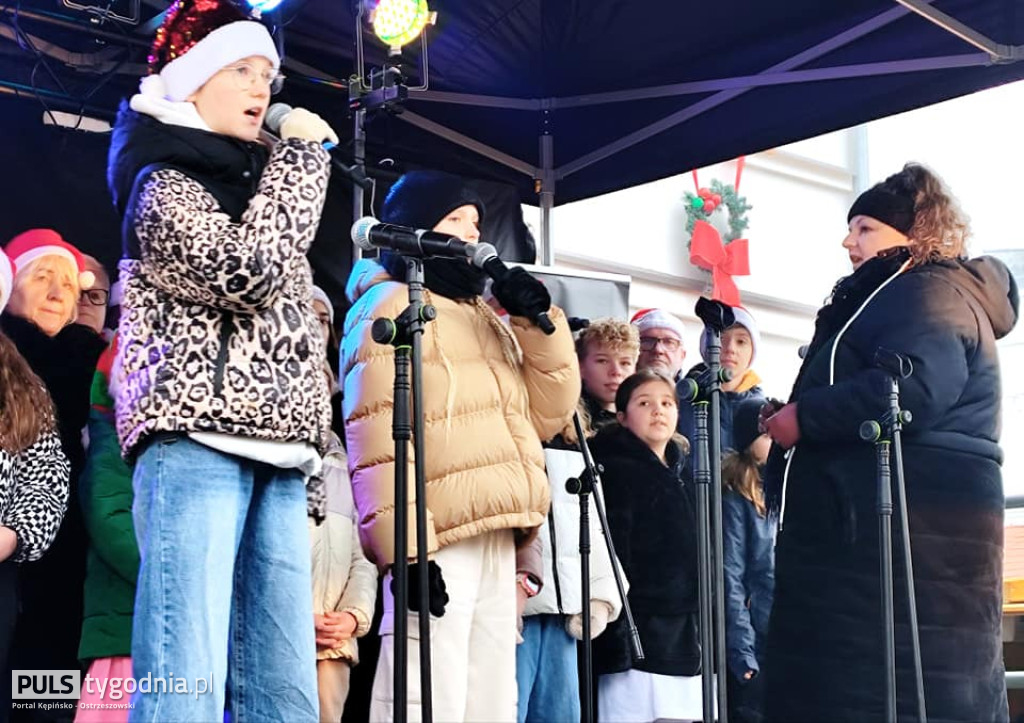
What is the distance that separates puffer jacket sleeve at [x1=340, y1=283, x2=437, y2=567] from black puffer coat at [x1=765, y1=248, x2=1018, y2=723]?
50.9 inches

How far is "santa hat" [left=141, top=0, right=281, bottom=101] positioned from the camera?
2844mm

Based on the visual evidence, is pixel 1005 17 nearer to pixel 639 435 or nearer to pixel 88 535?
pixel 639 435

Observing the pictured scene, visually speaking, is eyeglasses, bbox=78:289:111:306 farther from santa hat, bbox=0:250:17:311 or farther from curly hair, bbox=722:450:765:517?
curly hair, bbox=722:450:765:517

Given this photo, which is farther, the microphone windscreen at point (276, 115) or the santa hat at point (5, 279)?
the santa hat at point (5, 279)

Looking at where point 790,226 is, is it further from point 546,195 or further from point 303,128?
point 303,128

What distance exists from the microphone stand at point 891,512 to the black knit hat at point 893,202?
541 millimetres

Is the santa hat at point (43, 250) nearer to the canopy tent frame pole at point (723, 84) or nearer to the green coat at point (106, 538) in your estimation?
the green coat at point (106, 538)

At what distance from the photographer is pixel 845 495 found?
12.9 feet

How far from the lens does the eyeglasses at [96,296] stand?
4.35 meters

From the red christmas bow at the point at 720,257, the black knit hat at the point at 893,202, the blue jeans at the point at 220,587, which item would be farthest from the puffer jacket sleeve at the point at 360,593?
the red christmas bow at the point at 720,257

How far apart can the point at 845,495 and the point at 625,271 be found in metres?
4.22

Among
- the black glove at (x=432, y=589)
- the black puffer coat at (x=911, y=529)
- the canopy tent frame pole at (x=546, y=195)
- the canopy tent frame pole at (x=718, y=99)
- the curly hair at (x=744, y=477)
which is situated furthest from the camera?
the canopy tent frame pole at (x=546, y=195)

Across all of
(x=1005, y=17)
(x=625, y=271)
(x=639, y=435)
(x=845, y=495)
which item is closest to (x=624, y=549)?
(x=639, y=435)

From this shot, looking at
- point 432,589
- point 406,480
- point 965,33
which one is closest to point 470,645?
point 432,589
